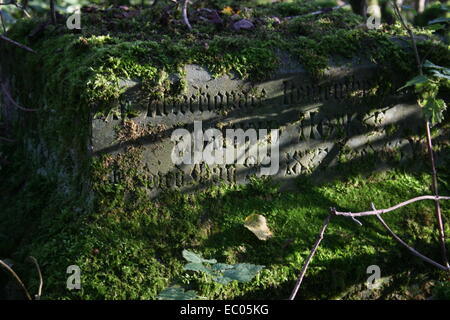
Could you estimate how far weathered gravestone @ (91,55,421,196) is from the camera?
3.94m

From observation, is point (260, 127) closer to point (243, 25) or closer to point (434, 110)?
point (243, 25)

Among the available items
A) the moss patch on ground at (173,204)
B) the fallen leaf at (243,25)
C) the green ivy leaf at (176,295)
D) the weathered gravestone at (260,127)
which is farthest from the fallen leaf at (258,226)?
the fallen leaf at (243,25)

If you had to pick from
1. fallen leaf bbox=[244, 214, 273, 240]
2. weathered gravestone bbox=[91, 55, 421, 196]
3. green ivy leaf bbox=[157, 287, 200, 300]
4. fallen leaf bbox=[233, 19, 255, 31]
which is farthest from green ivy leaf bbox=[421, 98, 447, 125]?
green ivy leaf bbox=[157, 287, 200, 300]

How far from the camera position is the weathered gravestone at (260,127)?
3.94 metres

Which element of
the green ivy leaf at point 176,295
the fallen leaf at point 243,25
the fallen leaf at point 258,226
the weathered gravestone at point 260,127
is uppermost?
the fallen leaf at point 243,25

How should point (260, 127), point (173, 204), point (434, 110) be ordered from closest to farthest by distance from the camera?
point (434, 110) < point (173, 204) < point (260, 127)

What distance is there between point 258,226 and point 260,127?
0.80 metres

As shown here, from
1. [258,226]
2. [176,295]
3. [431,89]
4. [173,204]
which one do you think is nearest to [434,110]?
[431,89]

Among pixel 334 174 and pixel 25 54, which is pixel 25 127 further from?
pixel 334 174

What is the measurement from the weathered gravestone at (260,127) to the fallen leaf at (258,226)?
13.9 inches

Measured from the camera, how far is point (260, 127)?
4273 mm

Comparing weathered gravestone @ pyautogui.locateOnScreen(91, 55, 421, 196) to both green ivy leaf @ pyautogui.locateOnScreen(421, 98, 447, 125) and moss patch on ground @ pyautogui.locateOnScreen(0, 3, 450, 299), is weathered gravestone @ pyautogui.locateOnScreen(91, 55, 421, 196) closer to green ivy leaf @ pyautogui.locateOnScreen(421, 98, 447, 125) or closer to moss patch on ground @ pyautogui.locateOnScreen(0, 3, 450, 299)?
moss patch on ground @ pyautogui.locateOnScreen(0, 3, 450, 299)

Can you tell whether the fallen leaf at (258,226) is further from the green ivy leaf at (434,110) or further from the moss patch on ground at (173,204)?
the green ivy leaf at (434,110)
